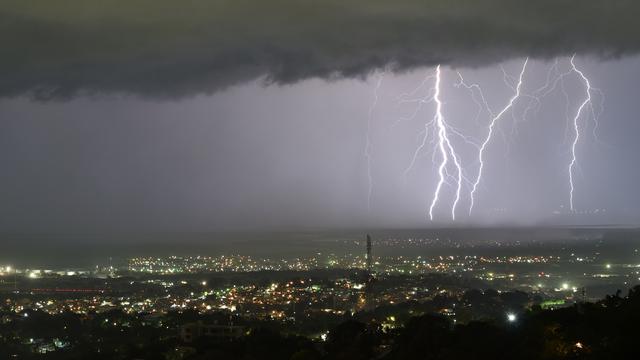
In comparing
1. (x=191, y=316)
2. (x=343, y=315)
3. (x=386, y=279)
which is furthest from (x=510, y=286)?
(x=191, y=316)

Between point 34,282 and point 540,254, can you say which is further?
point 540,254

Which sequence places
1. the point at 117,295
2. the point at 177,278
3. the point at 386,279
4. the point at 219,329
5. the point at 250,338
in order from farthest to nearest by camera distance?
the point at 177,278
the point at 386,279
the point at 117,295
the point at 219,329
the point at 250,338

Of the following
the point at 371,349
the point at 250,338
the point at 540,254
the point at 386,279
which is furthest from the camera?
the point at 540,254

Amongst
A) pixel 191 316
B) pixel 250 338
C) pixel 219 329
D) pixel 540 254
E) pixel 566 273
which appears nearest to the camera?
pixel 250 338

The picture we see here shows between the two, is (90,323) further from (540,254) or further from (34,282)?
(540,254)

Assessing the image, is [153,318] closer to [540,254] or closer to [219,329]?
[219,329]

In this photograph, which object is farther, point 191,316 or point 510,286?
point 510,286

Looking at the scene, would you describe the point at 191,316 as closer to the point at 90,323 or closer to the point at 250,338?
the point at 90,323

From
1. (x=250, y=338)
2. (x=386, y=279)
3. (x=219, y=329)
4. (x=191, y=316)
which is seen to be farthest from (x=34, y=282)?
(x=250, y=338)

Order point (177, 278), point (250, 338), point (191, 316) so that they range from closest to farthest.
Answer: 1. point (250, 338)
2. point (191, 316)
3. point (177, 278)
